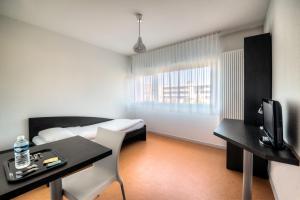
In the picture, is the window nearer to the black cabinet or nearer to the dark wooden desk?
the black cabinet

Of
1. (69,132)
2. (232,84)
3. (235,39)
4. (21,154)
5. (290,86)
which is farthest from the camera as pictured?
(235,39)

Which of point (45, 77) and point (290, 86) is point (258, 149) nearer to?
point (290, 86)

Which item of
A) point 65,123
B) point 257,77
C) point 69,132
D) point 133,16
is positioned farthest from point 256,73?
point 65,123

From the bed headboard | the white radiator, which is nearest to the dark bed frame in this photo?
the bed headboard

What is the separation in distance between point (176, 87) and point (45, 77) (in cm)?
295

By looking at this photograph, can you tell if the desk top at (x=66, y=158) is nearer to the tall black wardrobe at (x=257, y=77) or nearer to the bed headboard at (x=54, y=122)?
the bed headboard at (x=54, y=122)

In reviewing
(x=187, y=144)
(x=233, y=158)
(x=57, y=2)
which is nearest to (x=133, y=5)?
(x=57, y=2)

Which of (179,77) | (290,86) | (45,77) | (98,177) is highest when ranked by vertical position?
(179,77)

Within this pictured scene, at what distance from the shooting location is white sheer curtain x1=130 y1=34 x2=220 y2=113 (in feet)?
10.0

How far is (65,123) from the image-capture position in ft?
9.82

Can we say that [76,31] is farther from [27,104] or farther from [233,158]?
[233,158]

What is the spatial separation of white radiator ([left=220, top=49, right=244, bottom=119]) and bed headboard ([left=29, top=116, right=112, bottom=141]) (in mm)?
→ 3175

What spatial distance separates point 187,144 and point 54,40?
3.82 metres

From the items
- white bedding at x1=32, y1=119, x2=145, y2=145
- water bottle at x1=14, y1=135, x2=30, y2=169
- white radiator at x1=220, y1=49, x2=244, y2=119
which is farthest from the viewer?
white radiator at x1=220, y1=49, x2=244, y2=119
